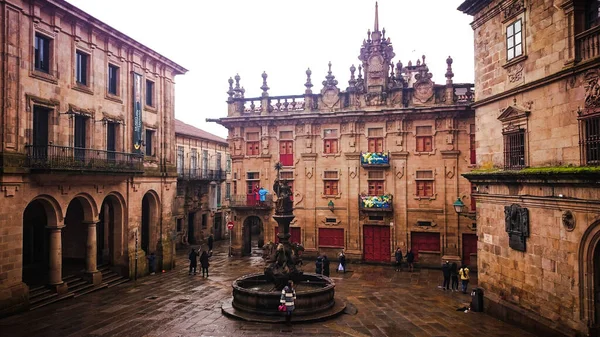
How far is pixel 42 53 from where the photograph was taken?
17.8 m

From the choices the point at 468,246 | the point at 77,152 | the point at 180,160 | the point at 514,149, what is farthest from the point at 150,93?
the point at 468,246

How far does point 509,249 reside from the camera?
14.7 metres

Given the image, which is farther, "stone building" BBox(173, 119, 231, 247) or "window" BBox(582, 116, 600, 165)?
"stone building" BBox(173, 119, 231, 247)

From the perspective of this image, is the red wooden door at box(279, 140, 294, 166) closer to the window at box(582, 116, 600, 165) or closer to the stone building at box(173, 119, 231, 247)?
the stone building at box(173, 119, 231, 247)

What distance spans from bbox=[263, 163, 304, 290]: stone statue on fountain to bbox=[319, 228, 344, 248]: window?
12671 millimetres

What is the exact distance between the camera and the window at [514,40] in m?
14.2

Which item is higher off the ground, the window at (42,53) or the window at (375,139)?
the window at (42,53)

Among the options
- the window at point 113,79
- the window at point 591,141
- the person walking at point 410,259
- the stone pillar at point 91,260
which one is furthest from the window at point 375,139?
the stone pillar at point 91,260

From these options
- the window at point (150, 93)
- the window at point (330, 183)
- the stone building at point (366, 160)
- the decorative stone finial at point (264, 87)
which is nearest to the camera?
the window at point (150, 93)

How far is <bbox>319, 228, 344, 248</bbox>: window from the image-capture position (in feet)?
96.5

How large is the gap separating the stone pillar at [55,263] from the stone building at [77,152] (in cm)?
5

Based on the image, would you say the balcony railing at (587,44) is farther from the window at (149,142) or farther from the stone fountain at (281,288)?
the window at (149,142)

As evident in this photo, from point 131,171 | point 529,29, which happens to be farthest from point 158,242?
point 529,29

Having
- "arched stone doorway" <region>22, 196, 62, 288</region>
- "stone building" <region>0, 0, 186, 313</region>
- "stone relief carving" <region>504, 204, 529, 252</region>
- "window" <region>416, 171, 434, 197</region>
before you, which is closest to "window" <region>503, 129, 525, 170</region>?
"stone relief carving" <region>504, 204, 529, 252</region>
